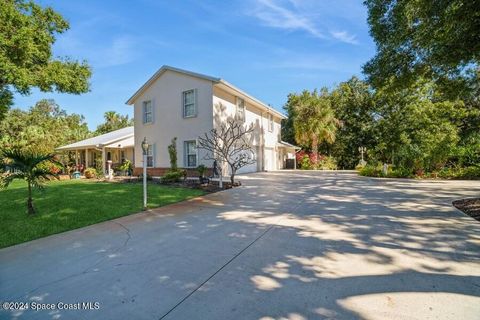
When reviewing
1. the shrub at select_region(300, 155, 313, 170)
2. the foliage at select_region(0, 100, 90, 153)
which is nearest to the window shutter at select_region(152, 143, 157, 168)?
the foliage at select_region(0, 100, 90, 153)

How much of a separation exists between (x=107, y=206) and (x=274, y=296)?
6.85 m

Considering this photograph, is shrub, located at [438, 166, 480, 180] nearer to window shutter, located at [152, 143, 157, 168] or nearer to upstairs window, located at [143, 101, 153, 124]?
window shutter, located at [152, 143, 157, 168]

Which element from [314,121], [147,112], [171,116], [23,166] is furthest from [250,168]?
[23,166]

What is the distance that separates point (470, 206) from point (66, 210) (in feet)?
38.2

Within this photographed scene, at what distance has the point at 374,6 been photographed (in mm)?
8664

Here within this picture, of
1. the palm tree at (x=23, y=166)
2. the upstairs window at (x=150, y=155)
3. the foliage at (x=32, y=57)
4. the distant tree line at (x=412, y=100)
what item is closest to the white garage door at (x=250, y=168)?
the upstairs window at (x=150, y=155)

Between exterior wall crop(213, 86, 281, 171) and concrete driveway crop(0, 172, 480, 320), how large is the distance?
36.2 feet

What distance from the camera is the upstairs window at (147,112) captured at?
19.3 metres

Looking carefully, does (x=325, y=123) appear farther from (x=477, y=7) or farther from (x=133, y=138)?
(x=477, y=7)

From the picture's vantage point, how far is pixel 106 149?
25.0m

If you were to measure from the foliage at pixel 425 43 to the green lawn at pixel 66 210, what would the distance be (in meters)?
8.91

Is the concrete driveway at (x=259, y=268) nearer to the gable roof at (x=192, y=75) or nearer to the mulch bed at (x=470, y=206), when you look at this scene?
the mulch bed at (x=470, y=206)

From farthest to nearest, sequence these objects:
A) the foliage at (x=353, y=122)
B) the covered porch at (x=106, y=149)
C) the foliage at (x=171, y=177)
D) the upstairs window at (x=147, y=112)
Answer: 1. the foliage at (x=353, y=122)
2. the covered porch at (x=106, y=149)
3. the upstairs window at (x=147, y=112)
4. the foliage at (x=171, y=177)

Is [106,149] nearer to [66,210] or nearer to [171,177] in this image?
[171,177]
